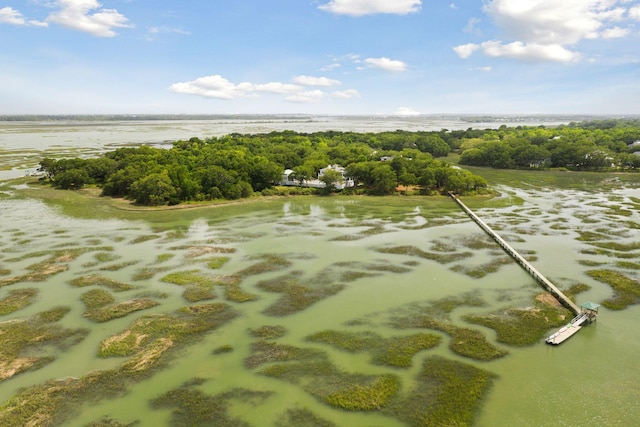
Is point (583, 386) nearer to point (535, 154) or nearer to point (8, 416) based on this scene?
point (8, 416)

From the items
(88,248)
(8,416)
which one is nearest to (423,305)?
(8,416)

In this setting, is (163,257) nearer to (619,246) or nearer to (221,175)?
(221,175)

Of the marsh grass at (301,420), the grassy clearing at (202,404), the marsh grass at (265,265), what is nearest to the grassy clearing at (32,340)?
the grassy clearing at (202,404)

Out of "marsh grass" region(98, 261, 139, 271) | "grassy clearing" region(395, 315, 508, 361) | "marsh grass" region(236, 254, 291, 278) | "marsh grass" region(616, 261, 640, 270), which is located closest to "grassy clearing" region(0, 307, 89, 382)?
"marsh grass" region(98, 261, 139, 271)

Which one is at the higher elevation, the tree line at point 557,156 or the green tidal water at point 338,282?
the tree line at point 557,156

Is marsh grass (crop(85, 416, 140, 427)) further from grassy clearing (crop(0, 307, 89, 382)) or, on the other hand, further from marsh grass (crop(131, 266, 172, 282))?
marsh grass (crop(131, 266, 172, 282))

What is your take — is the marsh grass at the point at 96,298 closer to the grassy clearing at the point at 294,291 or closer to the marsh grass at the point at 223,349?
the marsh grass at the point at 223,349

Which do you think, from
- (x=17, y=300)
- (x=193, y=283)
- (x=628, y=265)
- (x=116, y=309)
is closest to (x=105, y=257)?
(x=17, y=300)

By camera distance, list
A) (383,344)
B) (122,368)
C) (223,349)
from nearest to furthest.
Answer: (122,368) → (223,349) → (383,344)
